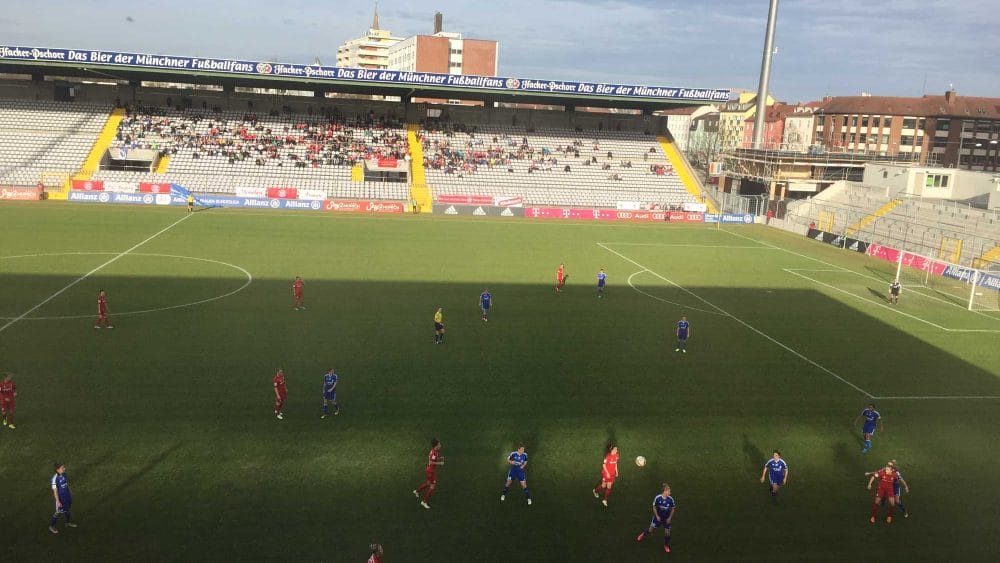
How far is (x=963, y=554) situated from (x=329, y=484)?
467 inches

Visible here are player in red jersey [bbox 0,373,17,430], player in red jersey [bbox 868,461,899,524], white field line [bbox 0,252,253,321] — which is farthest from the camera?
white field line [bbox 0,252,253,321]

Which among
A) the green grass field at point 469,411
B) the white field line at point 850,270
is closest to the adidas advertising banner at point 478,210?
the white field line at point 850,270

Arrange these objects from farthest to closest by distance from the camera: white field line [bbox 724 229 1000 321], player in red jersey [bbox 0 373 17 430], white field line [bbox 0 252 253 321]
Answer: white field line [bbox 724 229 1000 321]
white field line [bbox 0 252 253 321]
player in red jersey [bbox 0 373 17 430]

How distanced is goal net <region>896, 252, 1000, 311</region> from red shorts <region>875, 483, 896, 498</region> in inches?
870

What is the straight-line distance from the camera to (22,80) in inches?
2662

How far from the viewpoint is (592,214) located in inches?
2415

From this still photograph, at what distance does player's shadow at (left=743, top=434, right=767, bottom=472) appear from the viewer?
1568cm

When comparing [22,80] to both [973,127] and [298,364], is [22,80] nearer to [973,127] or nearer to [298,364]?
[298,364]

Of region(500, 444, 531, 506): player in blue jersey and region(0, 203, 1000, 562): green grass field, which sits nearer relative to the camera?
region(0, 203, 1000, 562): green grass field

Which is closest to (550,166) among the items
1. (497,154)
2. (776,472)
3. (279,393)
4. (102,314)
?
(497,154)

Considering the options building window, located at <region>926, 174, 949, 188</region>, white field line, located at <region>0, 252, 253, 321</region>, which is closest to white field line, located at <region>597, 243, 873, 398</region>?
white field line, located at <region>0, 252, 253, 321</region>

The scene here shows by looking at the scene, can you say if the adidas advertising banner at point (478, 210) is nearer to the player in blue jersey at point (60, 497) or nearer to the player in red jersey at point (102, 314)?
the player in red jersey at point (102, 314)

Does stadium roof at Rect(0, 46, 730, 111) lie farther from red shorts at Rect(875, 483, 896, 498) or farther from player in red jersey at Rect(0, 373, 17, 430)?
red shorts at Rect(875, 483, 896, 498)

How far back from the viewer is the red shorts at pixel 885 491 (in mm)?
13539
